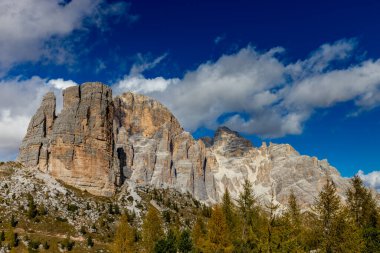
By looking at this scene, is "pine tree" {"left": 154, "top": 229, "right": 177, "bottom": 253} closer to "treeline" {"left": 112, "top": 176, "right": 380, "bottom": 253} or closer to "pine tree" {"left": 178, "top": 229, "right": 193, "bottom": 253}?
"treeline" {"left": 112, "top": 176, "right": 380, "bottom": 253}

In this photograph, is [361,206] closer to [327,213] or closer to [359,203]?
[359,203]

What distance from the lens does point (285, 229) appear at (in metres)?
43.0

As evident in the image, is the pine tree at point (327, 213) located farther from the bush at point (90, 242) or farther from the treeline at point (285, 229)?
the bush at point (90, 242)

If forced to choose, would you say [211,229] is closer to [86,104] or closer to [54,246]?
[54,246]

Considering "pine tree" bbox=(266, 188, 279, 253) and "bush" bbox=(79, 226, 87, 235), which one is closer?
"pine tree" bbox=(266, 188, 279, 253)

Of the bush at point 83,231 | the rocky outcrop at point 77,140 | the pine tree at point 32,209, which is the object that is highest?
the rocky outcrop at point 77,140

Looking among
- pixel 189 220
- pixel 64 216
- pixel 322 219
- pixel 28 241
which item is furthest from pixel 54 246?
pixel 322 219

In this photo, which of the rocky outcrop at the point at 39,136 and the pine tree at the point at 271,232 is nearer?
the pine tree at the point at 271,232

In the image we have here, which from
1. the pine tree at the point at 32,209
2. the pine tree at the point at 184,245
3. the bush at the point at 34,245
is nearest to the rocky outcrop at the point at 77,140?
the pine tree at the point at 32,209

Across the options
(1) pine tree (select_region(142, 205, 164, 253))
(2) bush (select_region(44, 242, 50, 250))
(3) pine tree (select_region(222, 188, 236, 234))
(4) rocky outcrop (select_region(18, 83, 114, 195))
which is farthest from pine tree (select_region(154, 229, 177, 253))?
(4) rocky outcrop (select_region(18, 83, 114, 195))

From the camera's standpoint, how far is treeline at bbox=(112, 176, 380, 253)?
44000mm

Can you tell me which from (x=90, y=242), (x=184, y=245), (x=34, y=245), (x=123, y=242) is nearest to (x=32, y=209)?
(x=90, y=242)

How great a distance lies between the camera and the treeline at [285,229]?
4400 centimetres

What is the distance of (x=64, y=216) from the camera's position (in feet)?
407
